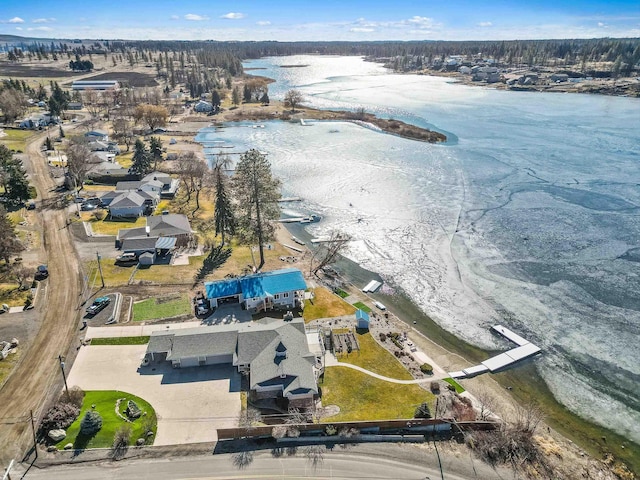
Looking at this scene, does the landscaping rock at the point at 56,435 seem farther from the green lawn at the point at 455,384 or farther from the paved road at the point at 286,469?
the green lawn at the point at 455,384

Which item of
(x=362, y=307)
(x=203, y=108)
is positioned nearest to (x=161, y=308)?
(x=362, y=307)

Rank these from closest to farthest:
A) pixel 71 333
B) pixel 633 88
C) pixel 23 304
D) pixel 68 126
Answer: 1. pixel 71 333
2. pixel 23 304
3. pixel 68 126
4. pixel 633 88

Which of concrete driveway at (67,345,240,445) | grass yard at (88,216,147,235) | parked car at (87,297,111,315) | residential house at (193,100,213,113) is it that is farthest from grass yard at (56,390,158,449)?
residential house at (193,100,213,113)

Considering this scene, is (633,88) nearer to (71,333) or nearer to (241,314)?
(241,314)

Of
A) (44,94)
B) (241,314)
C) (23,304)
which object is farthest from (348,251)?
(44,94)

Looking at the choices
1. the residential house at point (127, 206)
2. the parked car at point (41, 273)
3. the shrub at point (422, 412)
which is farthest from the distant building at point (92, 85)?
the shrub at point (422, 412)

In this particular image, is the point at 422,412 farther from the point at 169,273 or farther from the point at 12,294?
the point at 12,294
